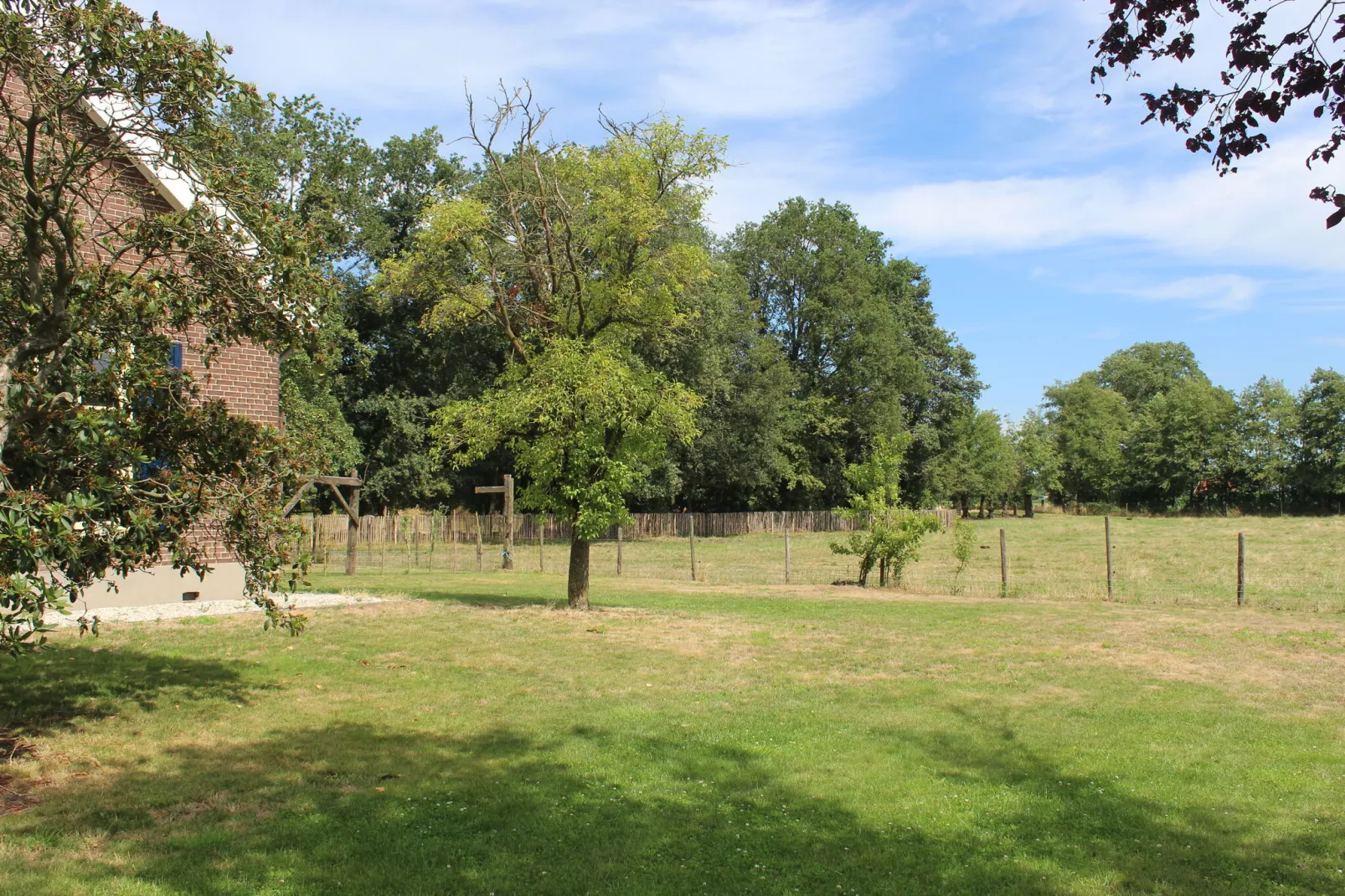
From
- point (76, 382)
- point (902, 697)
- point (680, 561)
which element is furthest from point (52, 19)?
point (680, 561)

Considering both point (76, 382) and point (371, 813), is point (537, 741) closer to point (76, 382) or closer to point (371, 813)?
point (371, 813)

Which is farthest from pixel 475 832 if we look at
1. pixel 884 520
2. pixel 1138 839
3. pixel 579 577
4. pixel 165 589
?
pixel 884 520

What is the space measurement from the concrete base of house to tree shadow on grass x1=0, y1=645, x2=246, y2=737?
3500mm

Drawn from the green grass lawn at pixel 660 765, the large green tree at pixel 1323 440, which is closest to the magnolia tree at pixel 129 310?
the green grass lawn at pixel 660 765

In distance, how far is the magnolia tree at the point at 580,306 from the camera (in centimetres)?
1638

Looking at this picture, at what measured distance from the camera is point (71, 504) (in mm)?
6180

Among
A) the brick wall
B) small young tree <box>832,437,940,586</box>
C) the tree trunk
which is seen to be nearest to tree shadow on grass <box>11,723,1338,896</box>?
the brick wall

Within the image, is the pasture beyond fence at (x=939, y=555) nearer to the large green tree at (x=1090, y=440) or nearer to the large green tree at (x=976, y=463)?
the large green tree at (x=976, y=463)

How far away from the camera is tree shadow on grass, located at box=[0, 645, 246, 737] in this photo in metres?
7.92

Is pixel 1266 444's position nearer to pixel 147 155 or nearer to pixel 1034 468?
pixel 1034 468

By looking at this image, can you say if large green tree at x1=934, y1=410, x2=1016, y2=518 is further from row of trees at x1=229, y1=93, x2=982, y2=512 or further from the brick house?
the brick house

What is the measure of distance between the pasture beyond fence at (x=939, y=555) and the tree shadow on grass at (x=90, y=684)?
23.7ft

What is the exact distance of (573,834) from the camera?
5.77 metres

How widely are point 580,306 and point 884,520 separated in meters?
10.1
